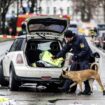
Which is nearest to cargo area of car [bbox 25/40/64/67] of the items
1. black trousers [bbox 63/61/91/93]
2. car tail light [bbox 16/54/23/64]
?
car tail light [bbox 16/54/23/64]

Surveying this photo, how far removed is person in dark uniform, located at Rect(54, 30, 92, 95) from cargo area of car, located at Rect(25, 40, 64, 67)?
37.1 inches

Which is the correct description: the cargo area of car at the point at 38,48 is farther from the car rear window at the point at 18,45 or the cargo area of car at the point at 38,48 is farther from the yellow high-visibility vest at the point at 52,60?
the yellow high-visibility vest at the point at 52,60

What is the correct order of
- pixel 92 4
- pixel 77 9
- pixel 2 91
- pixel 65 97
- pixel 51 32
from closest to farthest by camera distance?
pixel 65 97
pixel 2 91
pixel 51 32
pixel 92 4
pixel 77 9

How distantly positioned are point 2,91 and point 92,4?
118 meters

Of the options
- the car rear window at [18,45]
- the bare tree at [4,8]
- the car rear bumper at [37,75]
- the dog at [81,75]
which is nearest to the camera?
the dog at [81,75]

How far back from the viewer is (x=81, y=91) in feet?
55.0

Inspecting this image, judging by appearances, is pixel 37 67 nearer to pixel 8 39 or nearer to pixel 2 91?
pixel 2 91

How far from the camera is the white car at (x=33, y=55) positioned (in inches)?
656

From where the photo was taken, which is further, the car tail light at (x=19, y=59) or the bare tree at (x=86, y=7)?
the bare tree at (x=86, y=7)

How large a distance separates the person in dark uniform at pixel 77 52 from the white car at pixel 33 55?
29cm

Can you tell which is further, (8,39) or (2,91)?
(8,39)

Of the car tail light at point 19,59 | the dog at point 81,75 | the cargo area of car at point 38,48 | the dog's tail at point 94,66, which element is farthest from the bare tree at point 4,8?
the dog at point 81,75

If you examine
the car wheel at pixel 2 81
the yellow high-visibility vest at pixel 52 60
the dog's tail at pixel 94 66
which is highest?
the yellow high-visibility vest at pixel 52 60

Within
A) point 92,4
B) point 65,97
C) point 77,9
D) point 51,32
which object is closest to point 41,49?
point 51,32
